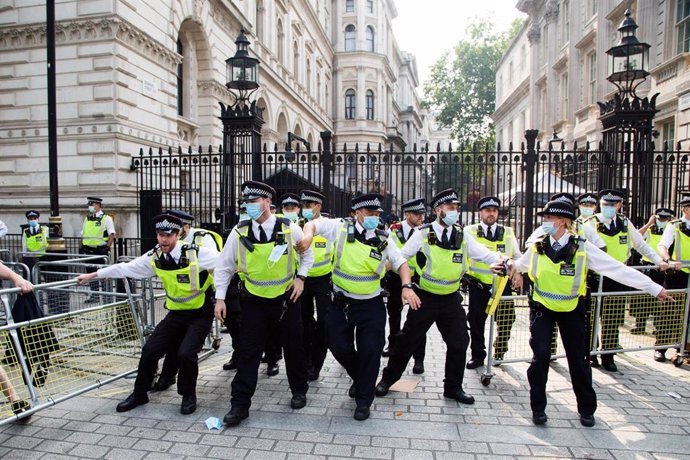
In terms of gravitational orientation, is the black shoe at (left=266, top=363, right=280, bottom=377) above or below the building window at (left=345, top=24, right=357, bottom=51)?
below

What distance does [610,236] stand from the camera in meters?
6.48

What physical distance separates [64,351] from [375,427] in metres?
3.58

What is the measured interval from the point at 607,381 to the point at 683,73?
12458 mm

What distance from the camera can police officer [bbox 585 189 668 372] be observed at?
6012mm

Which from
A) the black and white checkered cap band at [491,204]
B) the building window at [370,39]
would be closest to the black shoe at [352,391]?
the black and white checkered cap band at [491,204]

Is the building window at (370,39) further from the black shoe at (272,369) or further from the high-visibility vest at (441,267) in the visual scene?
the high-visibility vest at (441,267)

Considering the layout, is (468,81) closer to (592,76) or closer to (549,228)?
(592,76)

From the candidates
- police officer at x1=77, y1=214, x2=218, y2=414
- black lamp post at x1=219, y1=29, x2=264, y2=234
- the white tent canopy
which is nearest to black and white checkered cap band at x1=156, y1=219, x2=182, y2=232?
police officer at x1=77, y1=214, x2=218, y2=414

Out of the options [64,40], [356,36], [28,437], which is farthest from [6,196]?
[356,36]

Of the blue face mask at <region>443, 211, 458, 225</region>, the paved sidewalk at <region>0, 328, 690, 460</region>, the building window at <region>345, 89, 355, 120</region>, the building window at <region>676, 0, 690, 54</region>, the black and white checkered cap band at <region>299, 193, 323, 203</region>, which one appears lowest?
the paved sidewalk at <region>0, 328, 690, 460</region>

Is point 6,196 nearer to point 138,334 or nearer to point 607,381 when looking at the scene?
point 138,334

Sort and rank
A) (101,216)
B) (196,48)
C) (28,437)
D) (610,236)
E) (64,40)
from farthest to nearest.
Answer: (196,48) → (64,40) → (101,216) → (610,236) → (28,437)

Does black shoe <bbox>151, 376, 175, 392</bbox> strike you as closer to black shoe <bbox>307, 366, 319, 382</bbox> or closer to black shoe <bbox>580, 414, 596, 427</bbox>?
black shoe <bbox>307, 366, 319, 382</bbox>

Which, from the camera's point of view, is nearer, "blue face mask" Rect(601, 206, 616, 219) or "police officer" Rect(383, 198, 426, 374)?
"police officer" Rect(383, 198, 426, 374)
